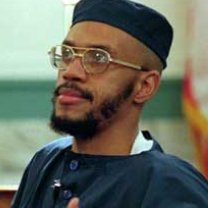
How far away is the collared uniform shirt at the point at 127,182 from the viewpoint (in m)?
1.28

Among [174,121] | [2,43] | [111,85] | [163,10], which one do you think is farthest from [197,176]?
[2,43]

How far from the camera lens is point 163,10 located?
7.14ft

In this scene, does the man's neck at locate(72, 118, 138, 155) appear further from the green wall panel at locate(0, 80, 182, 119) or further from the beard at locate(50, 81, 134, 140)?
the green wall panel at locate(0, 80, 182, 119)

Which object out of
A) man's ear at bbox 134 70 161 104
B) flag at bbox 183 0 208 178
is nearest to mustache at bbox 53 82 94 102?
man's ear at bbox 134 70 161 104

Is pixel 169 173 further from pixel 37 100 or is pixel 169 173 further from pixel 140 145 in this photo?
pixel 37 100

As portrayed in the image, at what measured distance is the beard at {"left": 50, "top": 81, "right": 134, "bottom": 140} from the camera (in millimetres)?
1315

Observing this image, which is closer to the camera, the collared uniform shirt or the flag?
the collared uniform shirt

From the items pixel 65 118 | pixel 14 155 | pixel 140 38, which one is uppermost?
pixel 140 38

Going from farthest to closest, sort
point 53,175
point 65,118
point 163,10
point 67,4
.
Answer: point 163,10
point 67,4
point 53,175
point 65,118

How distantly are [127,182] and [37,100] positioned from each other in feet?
3.32

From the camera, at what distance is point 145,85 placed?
1.39m

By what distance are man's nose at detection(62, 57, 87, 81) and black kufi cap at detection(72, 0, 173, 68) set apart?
119 millimetres

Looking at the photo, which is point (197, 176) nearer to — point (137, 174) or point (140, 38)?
point (137, 174)

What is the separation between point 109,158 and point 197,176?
0.21 metres
